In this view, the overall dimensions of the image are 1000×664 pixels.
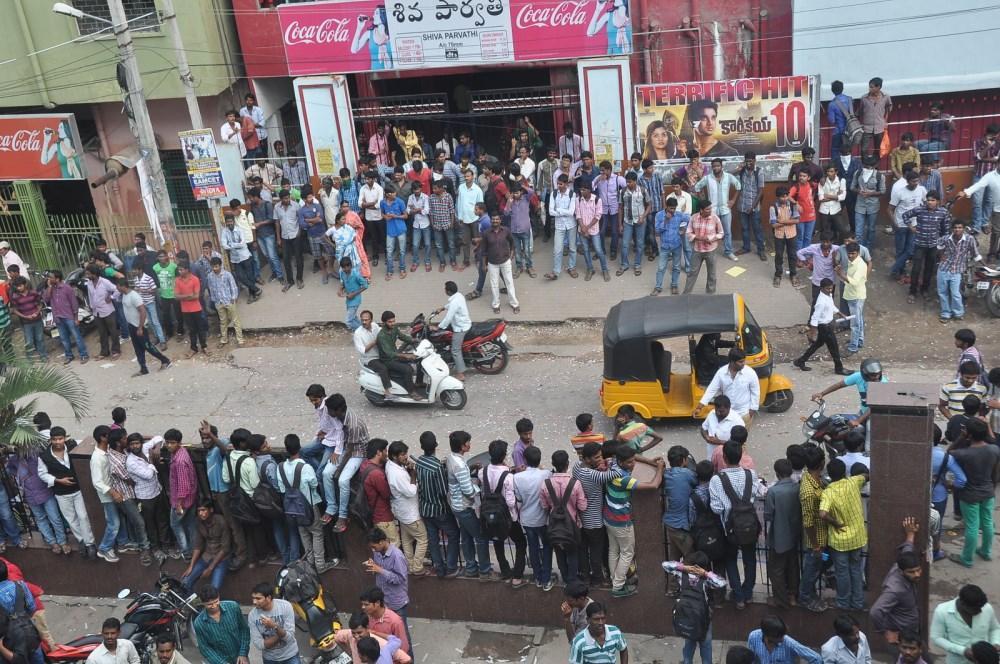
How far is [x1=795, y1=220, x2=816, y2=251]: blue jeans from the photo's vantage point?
54.2ft

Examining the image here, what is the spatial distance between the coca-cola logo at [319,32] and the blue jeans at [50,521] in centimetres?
1064

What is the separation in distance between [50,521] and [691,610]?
697 cm

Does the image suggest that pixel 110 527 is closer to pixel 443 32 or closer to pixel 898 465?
pixel 898 465

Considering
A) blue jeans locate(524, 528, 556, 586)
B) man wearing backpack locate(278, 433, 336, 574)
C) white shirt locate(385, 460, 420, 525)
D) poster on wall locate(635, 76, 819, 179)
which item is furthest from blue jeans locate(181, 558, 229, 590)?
poster on wall locate(635, 76, 819, 179)

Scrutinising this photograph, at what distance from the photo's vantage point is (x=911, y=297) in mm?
16016

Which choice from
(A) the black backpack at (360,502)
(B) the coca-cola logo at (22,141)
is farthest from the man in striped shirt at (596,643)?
(B) the coca-cola logo at (22,141)

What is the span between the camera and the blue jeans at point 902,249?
53.5ft

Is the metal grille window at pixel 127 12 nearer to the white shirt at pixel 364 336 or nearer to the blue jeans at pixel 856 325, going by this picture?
the white shirt at pixel 364 336

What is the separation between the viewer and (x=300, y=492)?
10656 millimetres

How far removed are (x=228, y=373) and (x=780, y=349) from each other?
8005 mm

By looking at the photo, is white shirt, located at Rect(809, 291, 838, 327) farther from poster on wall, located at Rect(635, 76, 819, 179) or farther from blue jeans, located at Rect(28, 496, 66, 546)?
blue jeans, located at Rect(28, 496, 66, 546)

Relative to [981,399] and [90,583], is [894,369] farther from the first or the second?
[90,583]

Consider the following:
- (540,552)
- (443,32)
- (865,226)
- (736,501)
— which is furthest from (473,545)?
(443,32)

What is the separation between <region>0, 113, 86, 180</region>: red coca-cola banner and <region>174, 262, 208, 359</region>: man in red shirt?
588 centimetres
